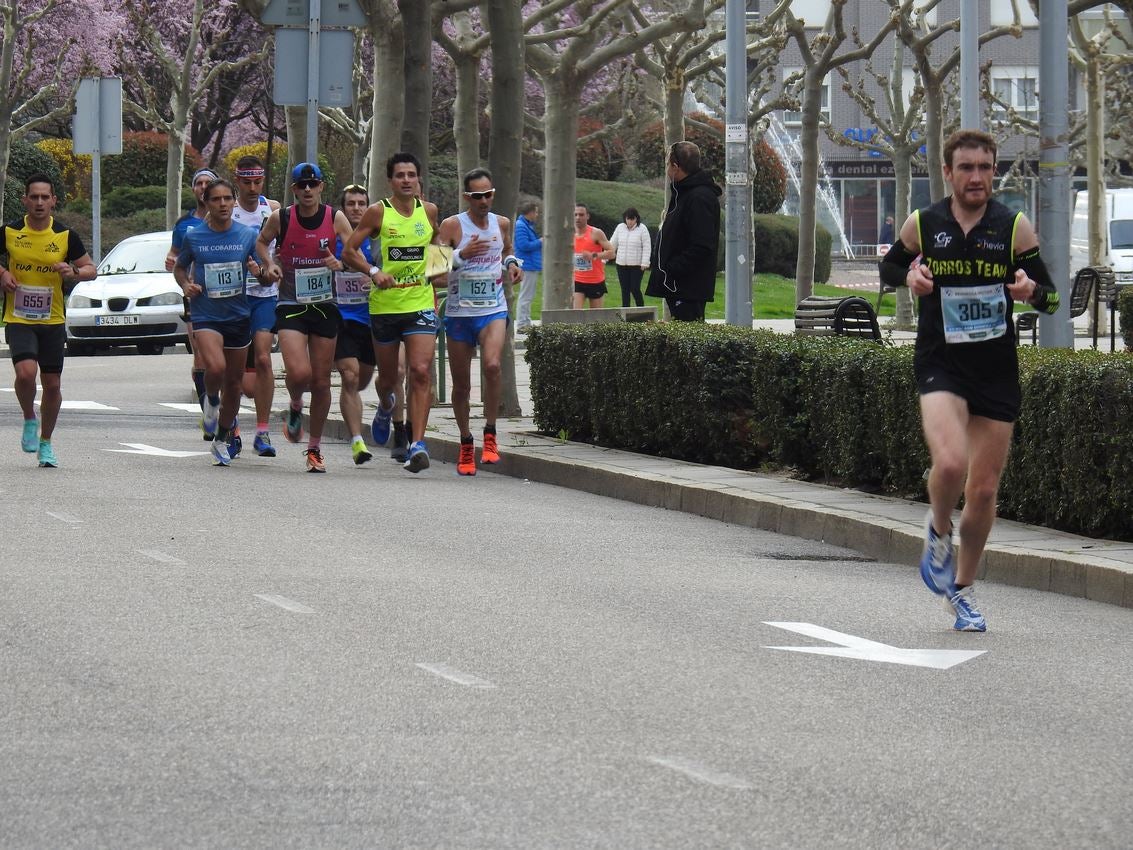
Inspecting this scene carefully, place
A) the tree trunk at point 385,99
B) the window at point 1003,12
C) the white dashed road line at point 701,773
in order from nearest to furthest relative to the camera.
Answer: the white dashed road line at point 701,773
the tree trunk at point 385,99
the window at point 1003,12

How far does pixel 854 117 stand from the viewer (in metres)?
79.9

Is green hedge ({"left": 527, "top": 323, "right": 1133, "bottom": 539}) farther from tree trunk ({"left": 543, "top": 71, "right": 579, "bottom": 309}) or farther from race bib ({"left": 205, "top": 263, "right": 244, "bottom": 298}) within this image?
tree trunk ({"left": 543, "top": 71, "right": 579, "bottom": 309})

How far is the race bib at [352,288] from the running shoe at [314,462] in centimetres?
124

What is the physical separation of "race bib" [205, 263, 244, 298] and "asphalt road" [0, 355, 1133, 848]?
321 cm

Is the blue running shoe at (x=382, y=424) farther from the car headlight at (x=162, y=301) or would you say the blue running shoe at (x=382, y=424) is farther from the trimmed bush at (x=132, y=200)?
the trimmed bush at (x=132, y=200)

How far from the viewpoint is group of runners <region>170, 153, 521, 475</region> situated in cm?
1352

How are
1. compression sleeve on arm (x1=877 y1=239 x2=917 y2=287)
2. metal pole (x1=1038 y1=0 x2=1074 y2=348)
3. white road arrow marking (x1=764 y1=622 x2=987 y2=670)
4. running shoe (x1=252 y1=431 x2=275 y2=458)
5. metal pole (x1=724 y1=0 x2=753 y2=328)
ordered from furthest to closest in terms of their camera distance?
metal pole (x1=724 y1=0 x2=753 y2=328) → running shoe (x1=252 y1=431 x2=275 y2=458) → metal pole (x1=1038 y1=0 x2=1074 y2=348) → compression sleeve on arm (x1=877 y1=239 x2=917 y2=287) → white road arrow marking (x1=764 y1=622 x2=987 y2=670)

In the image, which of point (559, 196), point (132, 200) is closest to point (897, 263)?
point (559, 196)

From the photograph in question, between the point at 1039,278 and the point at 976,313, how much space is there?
281 millimetres

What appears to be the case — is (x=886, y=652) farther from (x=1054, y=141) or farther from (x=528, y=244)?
(x=528, y=244)

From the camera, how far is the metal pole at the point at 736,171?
17.1 m

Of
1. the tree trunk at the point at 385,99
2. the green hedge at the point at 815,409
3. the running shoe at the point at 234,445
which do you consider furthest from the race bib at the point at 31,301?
the tree trunk at the point at 385,99

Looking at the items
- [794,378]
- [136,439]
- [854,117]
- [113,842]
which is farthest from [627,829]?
[854,117]

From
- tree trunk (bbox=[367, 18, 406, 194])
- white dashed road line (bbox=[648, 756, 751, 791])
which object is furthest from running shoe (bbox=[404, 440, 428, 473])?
white dashed road line (bbox=[648, 756, 751, 791])
